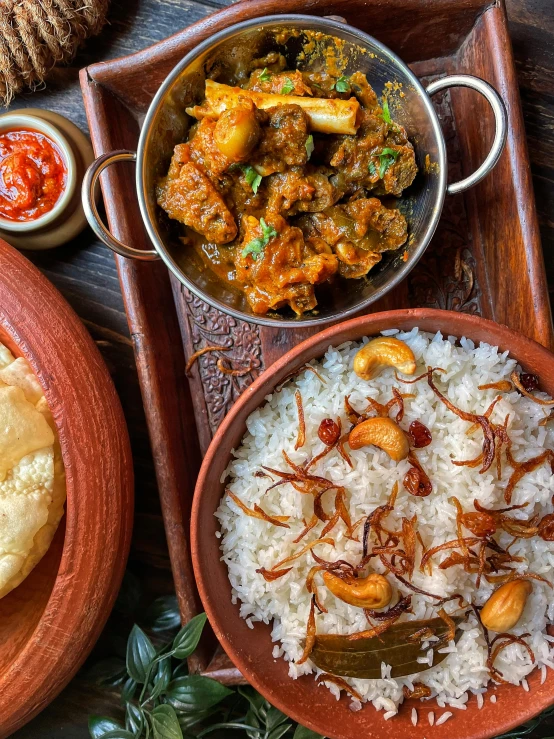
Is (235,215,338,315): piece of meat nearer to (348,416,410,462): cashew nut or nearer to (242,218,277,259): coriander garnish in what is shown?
(242,218,277,259): coriander garnish

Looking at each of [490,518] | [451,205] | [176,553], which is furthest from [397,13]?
[176,553]

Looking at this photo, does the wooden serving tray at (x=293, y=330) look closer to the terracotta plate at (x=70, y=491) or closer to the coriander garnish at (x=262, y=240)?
→ the terracotta plate at (x=70, y=491)

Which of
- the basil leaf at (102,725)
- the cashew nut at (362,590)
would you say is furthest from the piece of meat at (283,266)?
the basil leaf at (102,725)

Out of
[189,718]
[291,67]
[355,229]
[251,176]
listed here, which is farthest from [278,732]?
[291,67]

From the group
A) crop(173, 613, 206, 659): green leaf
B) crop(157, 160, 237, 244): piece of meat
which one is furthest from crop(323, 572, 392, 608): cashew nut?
crop(157, 160, 237, 244): piece of meat

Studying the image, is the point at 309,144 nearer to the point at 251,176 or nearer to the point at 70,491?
the point at 251,176

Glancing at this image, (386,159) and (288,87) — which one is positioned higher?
(288,87)

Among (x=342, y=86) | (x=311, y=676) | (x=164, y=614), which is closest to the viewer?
(x=342, y=86)
